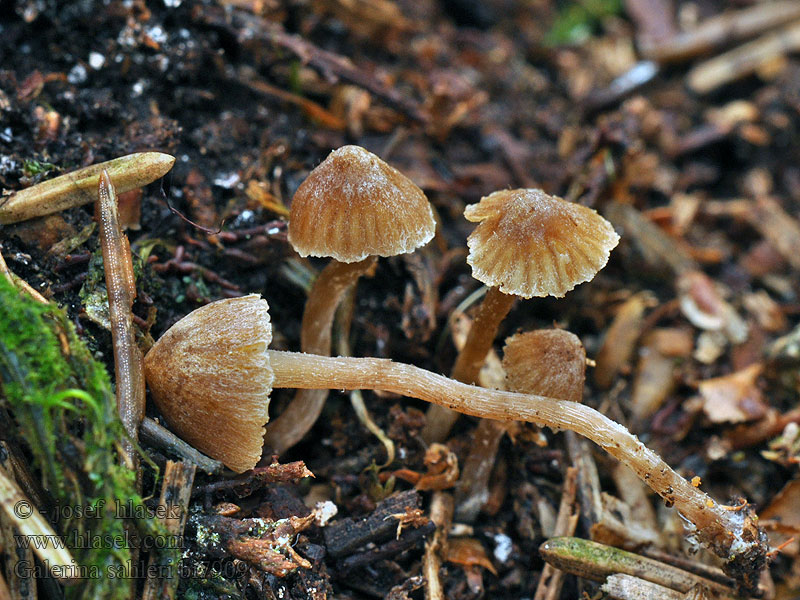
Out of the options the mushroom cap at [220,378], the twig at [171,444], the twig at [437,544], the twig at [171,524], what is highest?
the mushroom cap at [220,378]

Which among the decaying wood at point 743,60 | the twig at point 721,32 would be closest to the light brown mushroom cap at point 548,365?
the decaying wood at point 743,60

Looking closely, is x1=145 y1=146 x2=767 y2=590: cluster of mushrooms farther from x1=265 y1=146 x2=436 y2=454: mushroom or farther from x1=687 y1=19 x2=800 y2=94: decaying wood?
x1=687 y1=19 x2=800 y2=94: decaying wood

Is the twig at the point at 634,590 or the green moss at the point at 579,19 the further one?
the green moss at the point at 579,19

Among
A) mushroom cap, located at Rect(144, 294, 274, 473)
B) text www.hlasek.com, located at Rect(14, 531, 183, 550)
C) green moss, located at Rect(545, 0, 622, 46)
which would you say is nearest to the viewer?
text www.hlasek.com, located at Rect(14, 531, 183, 550)

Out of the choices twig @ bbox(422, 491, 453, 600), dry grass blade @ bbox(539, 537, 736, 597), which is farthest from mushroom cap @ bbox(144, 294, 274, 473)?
dry grass blade @ bbox(539, 537, 736, 597)

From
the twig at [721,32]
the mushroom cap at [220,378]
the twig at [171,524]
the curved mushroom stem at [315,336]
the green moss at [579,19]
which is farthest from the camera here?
the green moss at [579,19]

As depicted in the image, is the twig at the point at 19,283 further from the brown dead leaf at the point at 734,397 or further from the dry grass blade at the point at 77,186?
the brown dead leaf at the point at 734,397

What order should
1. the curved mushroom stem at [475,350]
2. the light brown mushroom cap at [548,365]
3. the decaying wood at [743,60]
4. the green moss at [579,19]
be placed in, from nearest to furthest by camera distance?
the light brown mushroom cap at [548,365] < the curved mushroom stem at [475,350] < the decaying wood at [743,60] < the green moss at [579,19]
